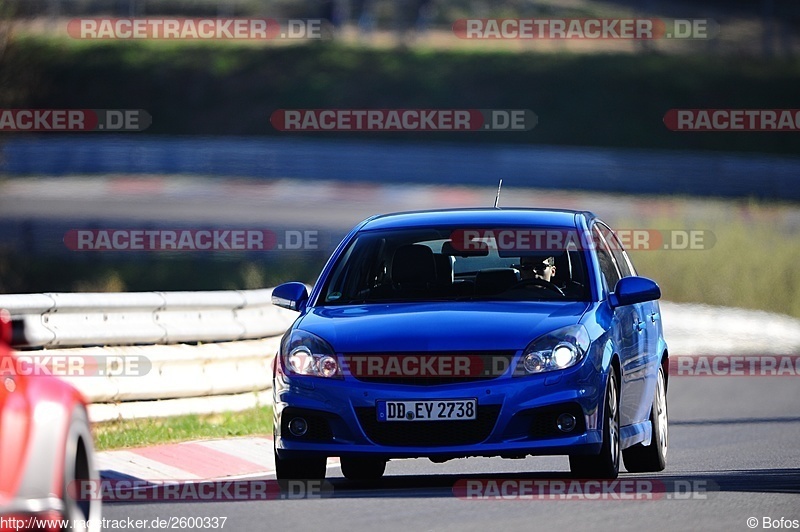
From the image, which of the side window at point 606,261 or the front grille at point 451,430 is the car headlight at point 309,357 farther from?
the side window at point 606,261

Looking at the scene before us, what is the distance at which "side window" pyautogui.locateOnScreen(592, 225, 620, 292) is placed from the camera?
10.4 metres

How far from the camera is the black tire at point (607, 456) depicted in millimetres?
9273

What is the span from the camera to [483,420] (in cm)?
905

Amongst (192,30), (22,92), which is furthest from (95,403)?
(192,30)

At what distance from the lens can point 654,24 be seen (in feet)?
169

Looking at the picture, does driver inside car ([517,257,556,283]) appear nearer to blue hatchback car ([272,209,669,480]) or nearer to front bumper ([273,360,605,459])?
blue hatchback car ([272,209,669,480])

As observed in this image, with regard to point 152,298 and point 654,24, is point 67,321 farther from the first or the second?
point 654,24

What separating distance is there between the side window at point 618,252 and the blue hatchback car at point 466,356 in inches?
25.2

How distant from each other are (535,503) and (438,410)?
27.8 inches

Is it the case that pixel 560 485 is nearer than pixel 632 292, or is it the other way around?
pixel 560 485

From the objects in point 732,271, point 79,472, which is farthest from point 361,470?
point 732,271

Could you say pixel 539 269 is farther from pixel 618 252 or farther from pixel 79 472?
pixel 79 472

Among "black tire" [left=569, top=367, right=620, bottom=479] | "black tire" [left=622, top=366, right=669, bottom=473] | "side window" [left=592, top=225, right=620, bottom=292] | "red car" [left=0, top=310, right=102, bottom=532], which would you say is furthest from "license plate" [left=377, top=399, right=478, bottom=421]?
"red car" [left=0, top=310, right=102, bottom=532]

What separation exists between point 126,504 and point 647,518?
2683mm
